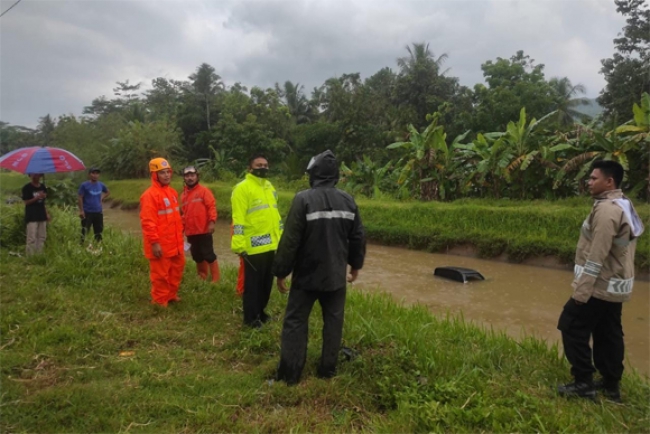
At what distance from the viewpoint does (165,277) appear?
4969 mm

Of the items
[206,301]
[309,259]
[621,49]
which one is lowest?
[206,301]

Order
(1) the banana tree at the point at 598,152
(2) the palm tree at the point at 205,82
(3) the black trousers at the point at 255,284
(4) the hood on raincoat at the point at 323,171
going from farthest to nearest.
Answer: (2) the palm tree at the point at 205,82 → (1) the banana tree at the point at 598,152 → (3) the black trousers at the point at 255,284 → (4) the hood on raincoat at the point at 323,171

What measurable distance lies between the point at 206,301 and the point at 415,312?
2255mm

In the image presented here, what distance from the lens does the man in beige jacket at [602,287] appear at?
10.2ft

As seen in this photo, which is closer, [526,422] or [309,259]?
[526,422]

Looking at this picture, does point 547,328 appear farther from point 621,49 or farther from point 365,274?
point 621,49

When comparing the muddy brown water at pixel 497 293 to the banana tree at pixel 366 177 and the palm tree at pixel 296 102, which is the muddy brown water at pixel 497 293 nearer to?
the banana tree at pixel 366 177

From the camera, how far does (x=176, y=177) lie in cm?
2558

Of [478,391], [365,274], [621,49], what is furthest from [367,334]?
[621,49]

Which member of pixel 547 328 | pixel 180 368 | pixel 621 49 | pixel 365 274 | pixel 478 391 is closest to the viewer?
pixel 478 391

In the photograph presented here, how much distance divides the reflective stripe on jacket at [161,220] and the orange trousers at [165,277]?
0.27ft

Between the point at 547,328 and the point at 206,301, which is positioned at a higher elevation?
the point at 206,301

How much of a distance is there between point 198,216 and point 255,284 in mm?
1871

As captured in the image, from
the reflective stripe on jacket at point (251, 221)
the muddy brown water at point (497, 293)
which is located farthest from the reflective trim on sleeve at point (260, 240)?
the muddy brown water at point (497, 293)
